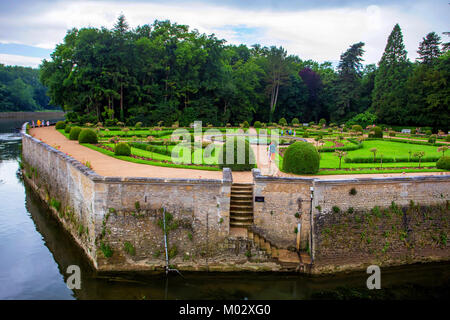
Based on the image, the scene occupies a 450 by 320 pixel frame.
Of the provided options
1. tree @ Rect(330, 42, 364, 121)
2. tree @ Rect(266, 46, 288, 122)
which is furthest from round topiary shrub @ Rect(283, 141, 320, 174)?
tree @ Rect(330, 42, 364, 121)

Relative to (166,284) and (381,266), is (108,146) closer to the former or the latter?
(166,284)

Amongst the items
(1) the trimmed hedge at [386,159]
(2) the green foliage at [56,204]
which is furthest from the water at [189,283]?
(1) the trimmed hedge at [386,159]

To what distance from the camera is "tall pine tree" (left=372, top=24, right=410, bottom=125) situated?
39656mm

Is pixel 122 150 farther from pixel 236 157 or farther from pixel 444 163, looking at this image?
pixel 444 163

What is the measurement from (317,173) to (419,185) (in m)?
3.61

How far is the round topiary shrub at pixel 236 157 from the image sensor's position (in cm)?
1373

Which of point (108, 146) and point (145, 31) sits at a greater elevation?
point (145, 31)

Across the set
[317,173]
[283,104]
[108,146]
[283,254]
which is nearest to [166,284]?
[283,254]

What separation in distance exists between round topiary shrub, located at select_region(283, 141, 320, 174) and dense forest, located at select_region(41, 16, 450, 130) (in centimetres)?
2550

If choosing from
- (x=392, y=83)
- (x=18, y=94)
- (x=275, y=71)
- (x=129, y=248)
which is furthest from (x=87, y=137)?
(x=18, y=94)

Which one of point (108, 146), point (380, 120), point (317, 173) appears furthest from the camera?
point (380, 120)

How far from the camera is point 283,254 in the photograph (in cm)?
1079

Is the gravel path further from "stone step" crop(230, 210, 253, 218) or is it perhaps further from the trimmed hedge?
the trimmed hedge
